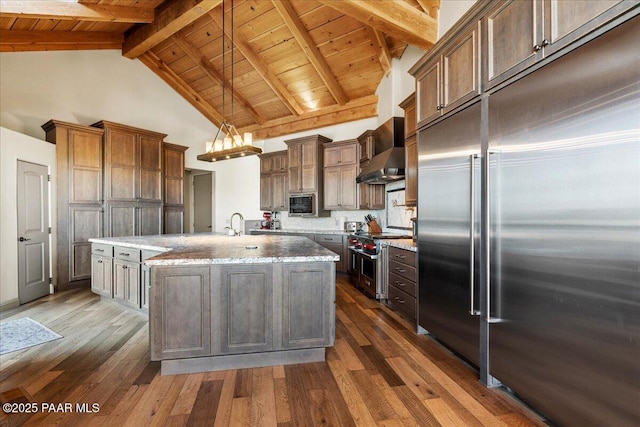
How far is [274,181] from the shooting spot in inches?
282

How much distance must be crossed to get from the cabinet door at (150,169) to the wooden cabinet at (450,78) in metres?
4.90

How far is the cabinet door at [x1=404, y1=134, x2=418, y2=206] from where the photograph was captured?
147 inches

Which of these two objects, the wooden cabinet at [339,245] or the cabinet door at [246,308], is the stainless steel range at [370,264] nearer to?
the wooden cabinet at [339,245]

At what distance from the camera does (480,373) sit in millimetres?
2217

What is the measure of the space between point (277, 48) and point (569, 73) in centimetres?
515

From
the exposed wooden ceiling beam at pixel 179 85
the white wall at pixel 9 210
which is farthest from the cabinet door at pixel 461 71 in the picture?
the exposed wooden ceiling beam at pixel 179 85

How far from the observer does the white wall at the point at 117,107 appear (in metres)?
4.07

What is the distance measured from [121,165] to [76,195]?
32.3 inches

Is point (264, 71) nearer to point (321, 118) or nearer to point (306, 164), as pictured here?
point (321, 118)

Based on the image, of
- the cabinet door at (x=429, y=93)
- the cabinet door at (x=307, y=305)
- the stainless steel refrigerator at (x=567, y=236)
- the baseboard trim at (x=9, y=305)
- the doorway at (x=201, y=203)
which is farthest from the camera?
the doorway at (x=201, y=203)

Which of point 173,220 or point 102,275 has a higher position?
point 173,220

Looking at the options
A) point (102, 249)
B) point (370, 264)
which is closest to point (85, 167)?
point (102, 249)

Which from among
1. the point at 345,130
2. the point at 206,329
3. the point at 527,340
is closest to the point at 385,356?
the point at 527,340

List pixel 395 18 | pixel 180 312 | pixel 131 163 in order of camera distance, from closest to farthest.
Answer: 1. pixel 180 312
2. pixel 395 18
3. pixel 131 163
